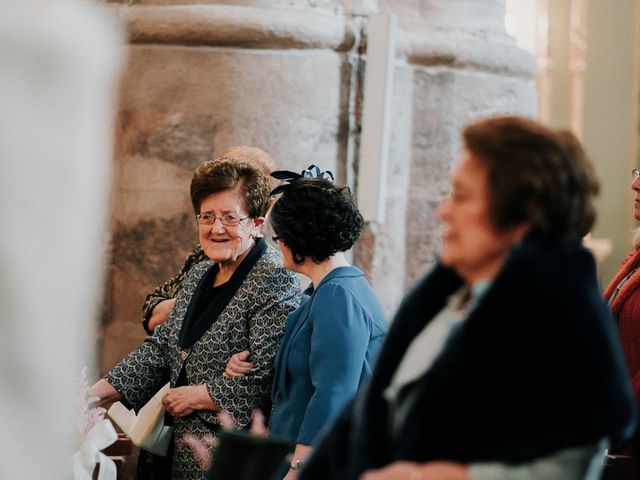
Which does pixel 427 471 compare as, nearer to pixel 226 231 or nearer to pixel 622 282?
pixel 226 231

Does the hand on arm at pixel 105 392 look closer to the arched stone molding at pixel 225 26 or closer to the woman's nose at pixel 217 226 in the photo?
the woman's nose at pixel 217 226

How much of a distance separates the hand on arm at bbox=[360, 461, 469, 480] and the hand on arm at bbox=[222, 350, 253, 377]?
1633mm

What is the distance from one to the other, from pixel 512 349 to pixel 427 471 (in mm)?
212

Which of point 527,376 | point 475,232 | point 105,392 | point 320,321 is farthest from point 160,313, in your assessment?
point 527,376

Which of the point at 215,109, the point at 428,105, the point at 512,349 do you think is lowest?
the point at 512,349

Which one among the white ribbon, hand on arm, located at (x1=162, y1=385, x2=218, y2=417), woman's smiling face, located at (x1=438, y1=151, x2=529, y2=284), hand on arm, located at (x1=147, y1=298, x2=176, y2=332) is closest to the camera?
woman's smiling face, located at (x1=438, y1=151, x2=529, y2=284)

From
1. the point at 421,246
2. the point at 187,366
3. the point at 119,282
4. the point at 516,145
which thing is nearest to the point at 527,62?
the point at 421,246

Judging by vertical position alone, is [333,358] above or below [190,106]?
below

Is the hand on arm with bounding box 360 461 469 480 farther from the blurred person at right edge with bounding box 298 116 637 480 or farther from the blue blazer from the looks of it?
the blue blazer

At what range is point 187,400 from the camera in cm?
339

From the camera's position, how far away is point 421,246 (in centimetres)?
485

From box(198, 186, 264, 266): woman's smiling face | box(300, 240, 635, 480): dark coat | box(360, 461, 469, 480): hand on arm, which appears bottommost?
box(360, 461, 469, 480): hand on arm

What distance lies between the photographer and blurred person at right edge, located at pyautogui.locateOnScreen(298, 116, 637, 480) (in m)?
1.66

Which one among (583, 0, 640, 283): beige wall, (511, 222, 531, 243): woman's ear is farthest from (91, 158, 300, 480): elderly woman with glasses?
(583, 0, 640, 283): beige wall
